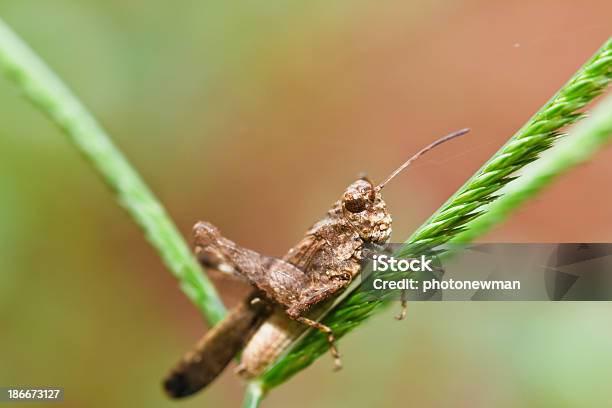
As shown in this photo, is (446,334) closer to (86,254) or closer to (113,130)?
(86,254)

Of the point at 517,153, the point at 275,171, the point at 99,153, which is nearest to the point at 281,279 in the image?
the point at 99,153

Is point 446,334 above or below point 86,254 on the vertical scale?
below

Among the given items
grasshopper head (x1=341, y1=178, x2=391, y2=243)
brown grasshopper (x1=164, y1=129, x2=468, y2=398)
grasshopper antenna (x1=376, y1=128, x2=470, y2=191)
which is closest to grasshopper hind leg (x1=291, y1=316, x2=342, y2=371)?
brown grasshopper (x1=164, y1=129, x2=468, y2=398)

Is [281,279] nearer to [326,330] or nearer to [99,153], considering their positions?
[326,330]

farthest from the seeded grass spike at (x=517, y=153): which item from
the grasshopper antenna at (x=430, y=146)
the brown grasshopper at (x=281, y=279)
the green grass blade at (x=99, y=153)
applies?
the green grass blade at (x=99, y=153)

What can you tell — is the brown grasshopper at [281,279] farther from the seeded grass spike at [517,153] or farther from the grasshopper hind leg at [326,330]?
the seeded grass spike at [517,153]

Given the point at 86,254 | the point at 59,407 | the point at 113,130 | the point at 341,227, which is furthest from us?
the point at 113,130

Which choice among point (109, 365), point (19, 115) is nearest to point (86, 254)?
point (109, 365)

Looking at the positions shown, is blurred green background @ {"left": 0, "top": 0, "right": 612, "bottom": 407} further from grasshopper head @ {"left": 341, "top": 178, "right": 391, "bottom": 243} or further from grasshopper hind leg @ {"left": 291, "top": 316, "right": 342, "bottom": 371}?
grasshopper head @ {"left": 341, "top": 178, "right": 391, "bottom": 243}
